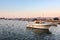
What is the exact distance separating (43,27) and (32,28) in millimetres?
5292

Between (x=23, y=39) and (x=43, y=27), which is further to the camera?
(x=43, y=27)

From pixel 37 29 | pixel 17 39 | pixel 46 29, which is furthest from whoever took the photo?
pixel 37 29

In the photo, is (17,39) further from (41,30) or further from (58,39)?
(41,30)

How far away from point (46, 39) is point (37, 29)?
15.3m

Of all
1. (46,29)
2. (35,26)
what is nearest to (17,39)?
(46,29)

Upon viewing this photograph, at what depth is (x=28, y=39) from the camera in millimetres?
29750

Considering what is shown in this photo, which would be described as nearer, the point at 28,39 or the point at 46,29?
the point at 28,39

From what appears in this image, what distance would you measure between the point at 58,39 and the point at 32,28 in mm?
18190

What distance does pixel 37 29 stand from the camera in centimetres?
4556

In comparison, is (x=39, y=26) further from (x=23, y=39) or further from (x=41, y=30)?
(x=23, y=39)

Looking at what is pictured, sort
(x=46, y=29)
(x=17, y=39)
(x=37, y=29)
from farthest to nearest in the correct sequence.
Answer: (x=37, y=29)
(x=46, y=29)
(x=17, y=39)

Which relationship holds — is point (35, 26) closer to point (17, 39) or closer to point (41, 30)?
point (41, 30)

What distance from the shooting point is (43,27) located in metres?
44.0

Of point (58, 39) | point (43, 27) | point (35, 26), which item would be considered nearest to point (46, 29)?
point (43, 27)
